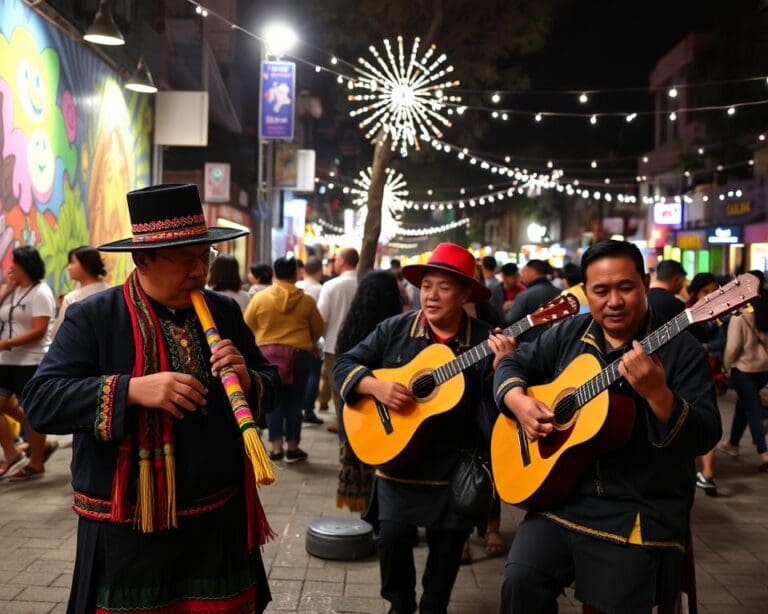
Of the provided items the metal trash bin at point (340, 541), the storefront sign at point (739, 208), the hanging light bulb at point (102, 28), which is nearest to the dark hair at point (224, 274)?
the hanging light bulb at point (102, 28)

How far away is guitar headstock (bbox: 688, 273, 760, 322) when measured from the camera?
2.72m

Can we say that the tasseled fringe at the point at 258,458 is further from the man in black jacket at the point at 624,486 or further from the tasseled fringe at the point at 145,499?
the man in black jacket at the point at 624,486

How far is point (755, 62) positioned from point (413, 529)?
2305 centimetres

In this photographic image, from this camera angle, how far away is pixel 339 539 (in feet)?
17.7

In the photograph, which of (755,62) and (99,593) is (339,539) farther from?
(755,62)

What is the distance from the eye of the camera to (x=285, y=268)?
8.17 metres

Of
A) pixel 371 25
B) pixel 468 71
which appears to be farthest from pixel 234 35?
pixel 468 71

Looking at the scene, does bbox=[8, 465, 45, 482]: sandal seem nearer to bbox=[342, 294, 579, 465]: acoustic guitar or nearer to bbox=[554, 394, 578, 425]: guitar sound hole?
bbox=[342, 294, 579, 465]: acoustic guitar

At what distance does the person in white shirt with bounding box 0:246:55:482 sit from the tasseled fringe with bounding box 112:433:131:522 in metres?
4.96

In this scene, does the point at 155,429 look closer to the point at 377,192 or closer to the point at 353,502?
the point at 353,502

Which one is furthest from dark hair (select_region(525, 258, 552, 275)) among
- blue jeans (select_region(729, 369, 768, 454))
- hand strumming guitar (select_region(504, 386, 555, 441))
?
hand strumming guitar (select_region(504, 386, 555, 441))

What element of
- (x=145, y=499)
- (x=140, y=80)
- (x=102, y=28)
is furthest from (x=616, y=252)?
(x=140, y=80)

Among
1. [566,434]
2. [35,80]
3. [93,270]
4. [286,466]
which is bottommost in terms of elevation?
[286,466]

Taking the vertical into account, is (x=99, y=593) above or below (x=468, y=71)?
below
